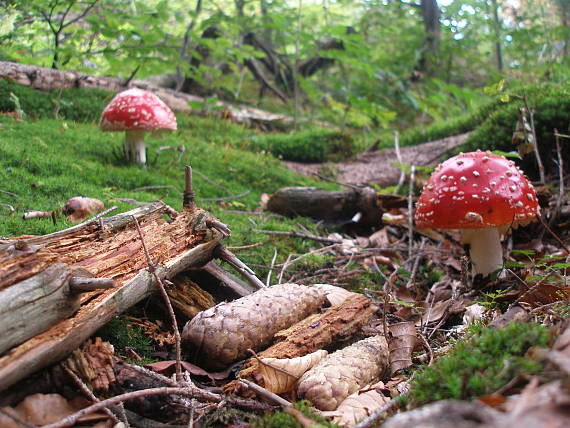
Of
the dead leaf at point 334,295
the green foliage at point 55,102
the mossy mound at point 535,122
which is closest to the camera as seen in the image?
the dead leaf at point 334,295

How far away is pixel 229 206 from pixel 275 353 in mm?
2879

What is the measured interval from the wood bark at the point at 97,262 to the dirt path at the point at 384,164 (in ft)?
12.2

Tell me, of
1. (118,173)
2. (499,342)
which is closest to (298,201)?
(118,173)

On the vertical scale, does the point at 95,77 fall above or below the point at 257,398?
above

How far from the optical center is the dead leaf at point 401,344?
1.88m

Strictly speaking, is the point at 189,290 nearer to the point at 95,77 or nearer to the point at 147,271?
the point at 147,271

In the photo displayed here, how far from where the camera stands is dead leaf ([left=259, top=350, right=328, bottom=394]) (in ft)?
5.40

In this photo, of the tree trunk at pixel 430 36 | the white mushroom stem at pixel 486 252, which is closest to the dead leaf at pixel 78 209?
the white mushroom stem at pixel 486 252

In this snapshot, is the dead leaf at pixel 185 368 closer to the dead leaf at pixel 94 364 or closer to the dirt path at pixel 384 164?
the dead leaf at pixel 94 364

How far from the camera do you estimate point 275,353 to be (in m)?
1.79

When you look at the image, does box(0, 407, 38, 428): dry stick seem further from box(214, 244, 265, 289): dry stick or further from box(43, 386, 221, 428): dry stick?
box(214, 244, 265, 289): dry stick

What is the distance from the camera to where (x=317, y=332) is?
6.41ft

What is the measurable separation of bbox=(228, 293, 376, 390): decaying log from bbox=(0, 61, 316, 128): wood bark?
202 inches

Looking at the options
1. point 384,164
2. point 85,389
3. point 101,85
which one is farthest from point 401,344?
point 101,85
